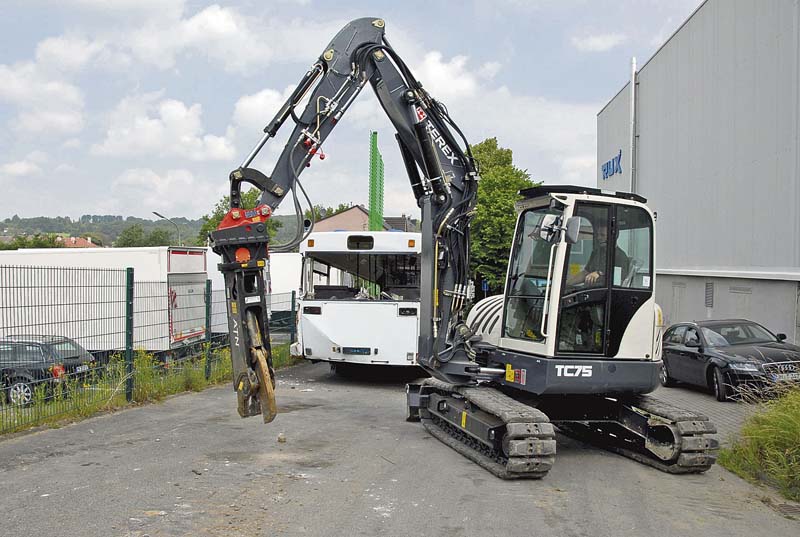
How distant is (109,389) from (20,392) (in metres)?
1.95

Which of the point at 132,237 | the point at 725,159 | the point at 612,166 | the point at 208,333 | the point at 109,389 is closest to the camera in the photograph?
the point at 109,389

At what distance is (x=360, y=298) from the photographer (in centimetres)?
1529

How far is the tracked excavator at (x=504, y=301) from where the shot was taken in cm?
802

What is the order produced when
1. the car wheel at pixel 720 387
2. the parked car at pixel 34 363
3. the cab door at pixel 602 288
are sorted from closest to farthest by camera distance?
1. the cab door at pixel 602 288
2. the parked car at pixel 34 363
3. the car wheel at pixel 720 387

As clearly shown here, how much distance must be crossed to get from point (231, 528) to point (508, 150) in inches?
2043

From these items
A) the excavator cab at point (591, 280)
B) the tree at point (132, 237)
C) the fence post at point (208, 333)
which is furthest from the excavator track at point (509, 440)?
the tree at point (132, 237)

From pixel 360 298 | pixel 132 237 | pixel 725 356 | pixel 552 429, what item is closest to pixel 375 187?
pixel 360 298

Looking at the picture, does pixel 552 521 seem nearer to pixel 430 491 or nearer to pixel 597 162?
pixel 430 491

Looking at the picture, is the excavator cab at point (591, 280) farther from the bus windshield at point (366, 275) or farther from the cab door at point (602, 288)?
the bus windshield at point (366, 275)

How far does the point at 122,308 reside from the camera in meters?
11.6

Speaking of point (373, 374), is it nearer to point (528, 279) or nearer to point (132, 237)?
point (528, 279)

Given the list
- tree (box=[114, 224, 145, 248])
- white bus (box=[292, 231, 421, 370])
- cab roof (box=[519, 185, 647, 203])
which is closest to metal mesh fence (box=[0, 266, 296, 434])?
white bus (box=[292, 231, 421, 370])

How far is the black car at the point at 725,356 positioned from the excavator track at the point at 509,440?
6436 millimetres

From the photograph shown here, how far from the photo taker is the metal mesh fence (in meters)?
9.31
